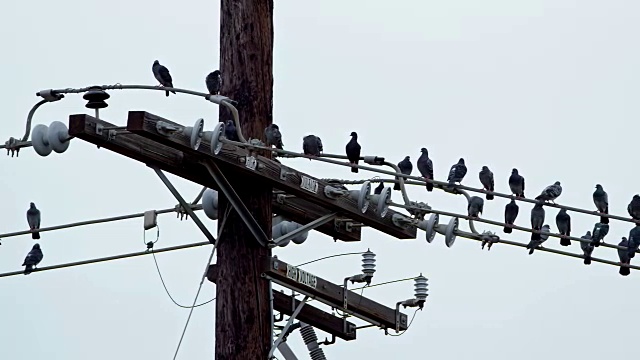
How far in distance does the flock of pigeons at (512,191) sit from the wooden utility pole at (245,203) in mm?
178

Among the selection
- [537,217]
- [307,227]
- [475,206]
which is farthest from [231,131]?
[537,217]

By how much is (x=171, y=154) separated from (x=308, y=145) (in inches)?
97.9

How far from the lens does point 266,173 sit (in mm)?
11102

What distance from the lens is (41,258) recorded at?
14211mm

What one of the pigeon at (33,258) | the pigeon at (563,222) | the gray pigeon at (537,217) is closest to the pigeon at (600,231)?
the gray pigeon at (537,217)

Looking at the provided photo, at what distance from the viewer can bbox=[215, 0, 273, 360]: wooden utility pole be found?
10805 mm

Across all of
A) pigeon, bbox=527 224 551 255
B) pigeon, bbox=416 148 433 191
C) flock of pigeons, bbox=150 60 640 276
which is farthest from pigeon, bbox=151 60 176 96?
pigeon, bbox=527 224 551 255

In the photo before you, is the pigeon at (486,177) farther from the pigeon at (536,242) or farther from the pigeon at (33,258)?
the pigeon at (33,258)

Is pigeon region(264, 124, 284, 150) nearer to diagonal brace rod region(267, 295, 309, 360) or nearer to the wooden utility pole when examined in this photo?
the wooden utility pole

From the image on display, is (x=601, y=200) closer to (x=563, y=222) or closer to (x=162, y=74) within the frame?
(x=563, y=222)

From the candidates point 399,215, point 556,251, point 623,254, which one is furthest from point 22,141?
point 623,254

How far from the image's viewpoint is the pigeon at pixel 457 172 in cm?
1488

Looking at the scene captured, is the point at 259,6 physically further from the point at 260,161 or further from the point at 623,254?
the point at 623,254

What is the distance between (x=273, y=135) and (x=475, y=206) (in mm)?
2043
